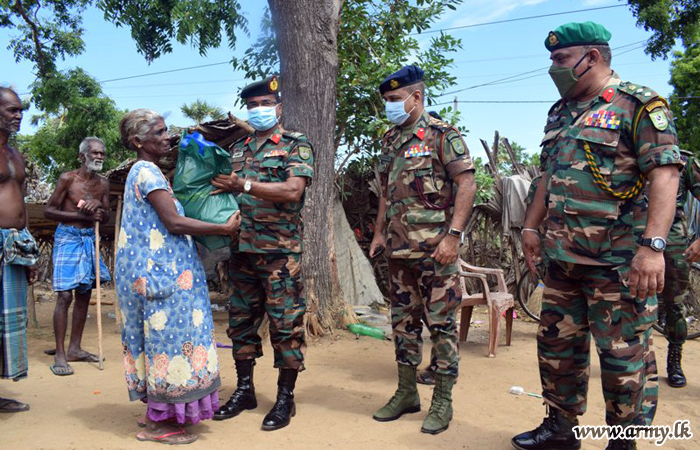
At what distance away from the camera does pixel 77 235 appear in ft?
17.7

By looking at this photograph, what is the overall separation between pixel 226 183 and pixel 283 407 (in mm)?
1492

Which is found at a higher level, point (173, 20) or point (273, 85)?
point (173, 20)

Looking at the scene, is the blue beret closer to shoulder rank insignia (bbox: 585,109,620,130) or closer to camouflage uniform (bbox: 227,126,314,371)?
camouflage uniform (bbox: 227,126,314,371)

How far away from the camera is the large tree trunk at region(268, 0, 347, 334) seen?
19.4ft

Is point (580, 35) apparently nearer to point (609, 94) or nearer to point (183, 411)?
point (609, 94)

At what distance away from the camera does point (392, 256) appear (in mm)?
3545

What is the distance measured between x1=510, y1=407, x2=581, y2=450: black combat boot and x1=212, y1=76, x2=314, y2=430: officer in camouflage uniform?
4.88 ft

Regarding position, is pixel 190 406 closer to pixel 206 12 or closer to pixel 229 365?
pixel 229 365

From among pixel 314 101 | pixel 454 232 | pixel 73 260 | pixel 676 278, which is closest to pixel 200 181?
pixel 454 232

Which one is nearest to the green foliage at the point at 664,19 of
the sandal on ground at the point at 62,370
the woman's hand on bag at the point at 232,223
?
the woman's hand on bag at the point at 232,223

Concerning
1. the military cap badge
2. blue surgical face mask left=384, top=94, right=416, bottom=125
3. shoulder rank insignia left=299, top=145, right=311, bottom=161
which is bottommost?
shoulder rank insignia left=299, top=145, right=311, bottom=161

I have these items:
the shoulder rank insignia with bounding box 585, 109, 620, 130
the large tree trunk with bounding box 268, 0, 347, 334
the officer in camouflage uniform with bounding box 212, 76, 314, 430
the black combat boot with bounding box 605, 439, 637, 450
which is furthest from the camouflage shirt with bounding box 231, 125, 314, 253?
the large tree trunk with bounding box 268, 0, 347, 334

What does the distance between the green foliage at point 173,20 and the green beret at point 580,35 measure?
23.5 feet

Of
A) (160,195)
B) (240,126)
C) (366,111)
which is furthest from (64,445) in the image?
(366,111)
